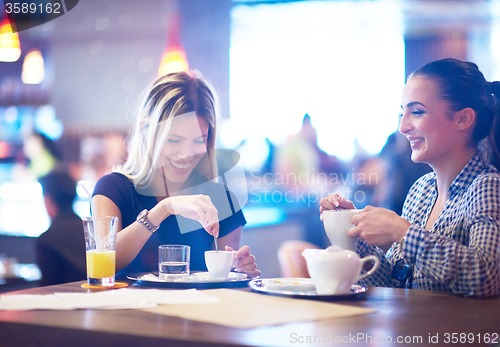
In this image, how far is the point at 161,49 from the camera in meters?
5.89

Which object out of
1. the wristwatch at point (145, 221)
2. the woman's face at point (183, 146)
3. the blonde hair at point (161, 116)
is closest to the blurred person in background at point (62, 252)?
the blonde hair at point (161, 116)

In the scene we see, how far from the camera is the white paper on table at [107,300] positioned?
0.87 meters

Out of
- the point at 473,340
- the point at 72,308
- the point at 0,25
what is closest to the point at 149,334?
the point at 72,308

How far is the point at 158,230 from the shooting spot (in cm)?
171

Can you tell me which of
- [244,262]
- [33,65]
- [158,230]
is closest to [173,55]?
[33,65]

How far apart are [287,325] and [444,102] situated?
35.8 inches

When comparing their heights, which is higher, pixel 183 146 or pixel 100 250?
pixel 183 146

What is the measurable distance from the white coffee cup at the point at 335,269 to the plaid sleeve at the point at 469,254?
0.18m

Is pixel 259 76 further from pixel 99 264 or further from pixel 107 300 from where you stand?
pixel 107 300

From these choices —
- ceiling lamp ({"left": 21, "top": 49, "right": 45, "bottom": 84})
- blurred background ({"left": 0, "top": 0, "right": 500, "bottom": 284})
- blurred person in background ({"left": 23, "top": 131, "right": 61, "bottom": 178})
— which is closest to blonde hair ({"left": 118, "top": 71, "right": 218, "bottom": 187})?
blurred person in background ({"left": 23, "top": 131, "right": 61, "bottom": 178})

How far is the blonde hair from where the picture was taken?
1.74 meters

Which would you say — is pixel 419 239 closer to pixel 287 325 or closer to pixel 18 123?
pixel 287 325

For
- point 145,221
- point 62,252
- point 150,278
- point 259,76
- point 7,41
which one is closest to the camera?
point 150,278

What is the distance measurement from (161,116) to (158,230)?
379 mm
